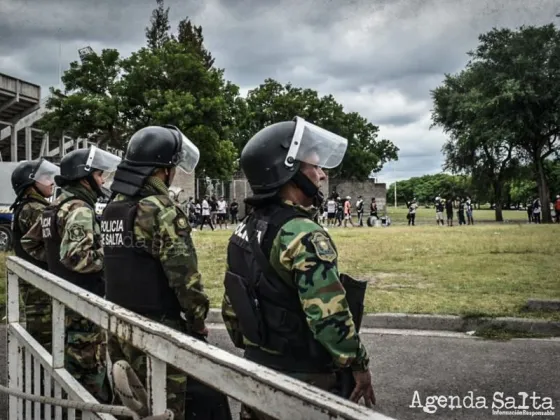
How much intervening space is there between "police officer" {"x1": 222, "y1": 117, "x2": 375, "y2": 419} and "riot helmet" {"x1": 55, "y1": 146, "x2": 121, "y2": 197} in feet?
6.28

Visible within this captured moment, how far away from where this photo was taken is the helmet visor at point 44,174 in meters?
4.76

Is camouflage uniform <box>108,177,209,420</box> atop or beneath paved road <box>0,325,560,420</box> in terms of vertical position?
atop

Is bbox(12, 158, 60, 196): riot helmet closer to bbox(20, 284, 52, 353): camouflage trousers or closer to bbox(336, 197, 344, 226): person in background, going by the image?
bbox(20, 284, 52, 353): camouflage trousers

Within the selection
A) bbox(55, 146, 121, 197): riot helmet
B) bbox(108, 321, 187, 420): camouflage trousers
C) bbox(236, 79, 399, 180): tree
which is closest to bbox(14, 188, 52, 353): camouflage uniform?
bbox(55, 146, 121, 197): riot helmet

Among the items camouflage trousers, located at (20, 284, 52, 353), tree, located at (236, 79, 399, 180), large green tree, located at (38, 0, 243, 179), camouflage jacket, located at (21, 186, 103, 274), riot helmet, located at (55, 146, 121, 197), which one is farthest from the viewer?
tree, located at (236, 79, 399, 180)

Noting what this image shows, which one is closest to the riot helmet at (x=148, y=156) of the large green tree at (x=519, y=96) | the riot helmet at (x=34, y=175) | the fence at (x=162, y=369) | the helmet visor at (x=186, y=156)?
the helmet visor at (x=186, y=156)

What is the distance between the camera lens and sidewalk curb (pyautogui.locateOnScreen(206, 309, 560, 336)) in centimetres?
601

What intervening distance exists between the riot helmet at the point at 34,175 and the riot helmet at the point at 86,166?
634mm

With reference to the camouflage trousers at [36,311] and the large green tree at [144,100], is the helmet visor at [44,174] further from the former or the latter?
the large green tree at [144,100]

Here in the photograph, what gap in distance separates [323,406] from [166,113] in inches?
1182

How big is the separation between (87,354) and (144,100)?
30.1 metres

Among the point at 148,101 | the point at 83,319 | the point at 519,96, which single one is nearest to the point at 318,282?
the point at 83,319

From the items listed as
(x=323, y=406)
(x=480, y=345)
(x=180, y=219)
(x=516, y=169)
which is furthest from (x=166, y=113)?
(x=323, y=406)

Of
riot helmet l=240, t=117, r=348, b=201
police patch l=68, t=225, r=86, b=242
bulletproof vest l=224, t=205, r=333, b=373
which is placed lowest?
bulletproof vest l=224, t=205, r=333, b=373
